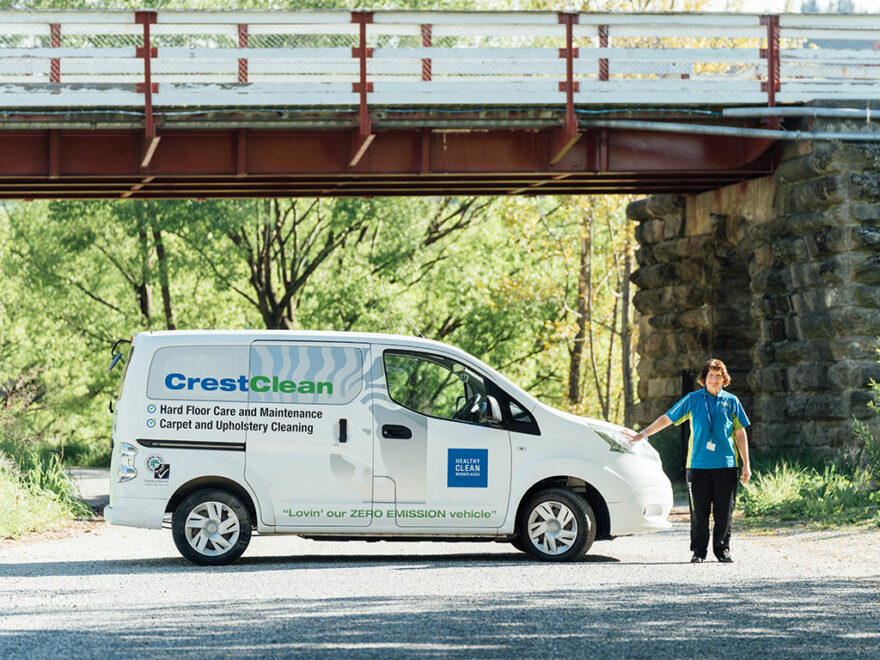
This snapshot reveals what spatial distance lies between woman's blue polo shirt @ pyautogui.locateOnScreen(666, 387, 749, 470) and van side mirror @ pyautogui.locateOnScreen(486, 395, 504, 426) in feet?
4.86

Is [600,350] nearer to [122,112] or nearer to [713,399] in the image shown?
[122,112]

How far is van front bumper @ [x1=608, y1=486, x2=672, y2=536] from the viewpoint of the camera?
11.8m

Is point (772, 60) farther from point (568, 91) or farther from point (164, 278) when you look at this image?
point (164, 278)

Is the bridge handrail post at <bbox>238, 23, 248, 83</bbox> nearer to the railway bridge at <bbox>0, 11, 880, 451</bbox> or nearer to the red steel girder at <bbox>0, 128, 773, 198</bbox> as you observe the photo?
the railway bridge at <bbox>0, 11, 880, 451</bbox>

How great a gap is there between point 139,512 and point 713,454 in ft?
16.0

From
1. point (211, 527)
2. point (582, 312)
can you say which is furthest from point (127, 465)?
point (582, 312)

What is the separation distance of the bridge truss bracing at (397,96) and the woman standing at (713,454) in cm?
824

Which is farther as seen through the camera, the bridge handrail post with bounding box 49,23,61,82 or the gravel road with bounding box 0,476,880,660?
the bridge handrail post with bounding box 49,23,61,82

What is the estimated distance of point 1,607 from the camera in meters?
9.01

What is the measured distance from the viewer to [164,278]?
1511 inches

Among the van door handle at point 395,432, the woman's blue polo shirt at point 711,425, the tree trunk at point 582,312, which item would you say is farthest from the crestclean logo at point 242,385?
the tree trunk at point 582,312

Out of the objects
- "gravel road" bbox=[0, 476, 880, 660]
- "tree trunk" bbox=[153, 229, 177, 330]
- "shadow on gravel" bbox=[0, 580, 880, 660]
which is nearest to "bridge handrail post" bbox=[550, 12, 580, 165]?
"gravel road" bbox=[0, 476, 880, 660]

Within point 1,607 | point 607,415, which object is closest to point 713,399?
point 1,607

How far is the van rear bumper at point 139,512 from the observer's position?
1149 cm
